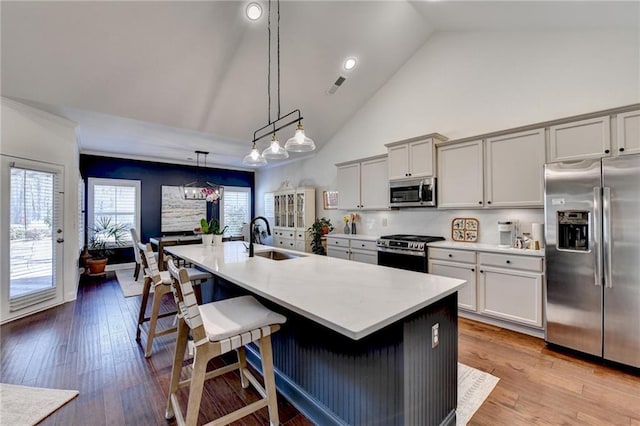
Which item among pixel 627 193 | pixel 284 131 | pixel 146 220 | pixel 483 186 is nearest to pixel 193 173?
pixel 146 220

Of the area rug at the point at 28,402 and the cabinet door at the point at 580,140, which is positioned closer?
the area rug at the point at 28,402

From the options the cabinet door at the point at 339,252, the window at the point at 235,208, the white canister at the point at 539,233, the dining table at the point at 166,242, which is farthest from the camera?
the window at the point at 235,208

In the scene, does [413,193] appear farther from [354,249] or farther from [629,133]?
[629,133]

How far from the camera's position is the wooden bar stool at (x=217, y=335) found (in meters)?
1.38

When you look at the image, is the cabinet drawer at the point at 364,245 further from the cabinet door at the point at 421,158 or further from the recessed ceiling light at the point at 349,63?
the recessed ceiling light at the point at 349,63

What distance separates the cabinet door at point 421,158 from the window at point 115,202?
6.11 meters

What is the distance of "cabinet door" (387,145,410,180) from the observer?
3992mm

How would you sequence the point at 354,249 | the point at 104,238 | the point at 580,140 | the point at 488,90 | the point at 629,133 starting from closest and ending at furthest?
the point at 629,133 → the point at 580,140 → the point at 488,90 → the point at 354,249 → the point at 104,238

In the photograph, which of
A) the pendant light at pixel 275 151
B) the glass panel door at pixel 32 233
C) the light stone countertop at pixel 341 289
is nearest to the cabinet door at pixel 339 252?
the light stone countertop at pixel 341 289

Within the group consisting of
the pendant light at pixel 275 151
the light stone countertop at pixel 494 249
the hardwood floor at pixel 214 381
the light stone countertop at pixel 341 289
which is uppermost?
the pendant light at pixel 275 151

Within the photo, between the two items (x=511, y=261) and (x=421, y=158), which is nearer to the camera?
(x=511, y=261)

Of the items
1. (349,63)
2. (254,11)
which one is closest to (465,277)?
(349,63)

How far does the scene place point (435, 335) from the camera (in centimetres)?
151

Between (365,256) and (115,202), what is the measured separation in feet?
18.6
